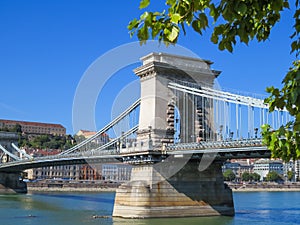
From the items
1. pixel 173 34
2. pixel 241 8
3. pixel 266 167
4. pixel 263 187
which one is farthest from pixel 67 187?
pixel 241 8

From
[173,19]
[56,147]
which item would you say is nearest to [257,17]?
[173,19]

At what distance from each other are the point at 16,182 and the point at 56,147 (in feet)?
211

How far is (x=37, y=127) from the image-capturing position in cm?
14812

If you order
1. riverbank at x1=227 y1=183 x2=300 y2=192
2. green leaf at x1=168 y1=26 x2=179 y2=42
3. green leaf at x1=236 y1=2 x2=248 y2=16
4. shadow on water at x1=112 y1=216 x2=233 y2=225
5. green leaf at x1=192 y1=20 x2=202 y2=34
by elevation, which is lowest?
riverbank at x1=227 y1=183 x2=300 y2=192

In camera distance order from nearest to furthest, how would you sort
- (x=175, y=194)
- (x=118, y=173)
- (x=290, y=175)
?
(x=175, y=194) → (x=118, y=173) → (x=290, y=175)

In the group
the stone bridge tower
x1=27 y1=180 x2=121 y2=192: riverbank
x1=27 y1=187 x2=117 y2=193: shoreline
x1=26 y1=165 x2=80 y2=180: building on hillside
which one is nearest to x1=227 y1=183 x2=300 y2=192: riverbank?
x1=27 y1=180 x2=121 y2=192: riverbank

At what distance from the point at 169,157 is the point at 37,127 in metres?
125

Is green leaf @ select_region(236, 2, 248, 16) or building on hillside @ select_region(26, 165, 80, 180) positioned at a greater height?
green leaf @ select_region(236, 2, 248, 16)

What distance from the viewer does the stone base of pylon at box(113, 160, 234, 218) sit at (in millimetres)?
26766

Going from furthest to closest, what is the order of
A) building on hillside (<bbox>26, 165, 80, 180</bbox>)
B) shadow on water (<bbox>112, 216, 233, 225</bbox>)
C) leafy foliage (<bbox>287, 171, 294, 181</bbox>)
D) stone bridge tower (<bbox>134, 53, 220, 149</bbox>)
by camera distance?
1. leafy foliage (<bbox>287, 171, 294, 181</bbox>)
2. building on hillside (<bbox>26, 165, 80, 180</bbox>)
3. stone bridge tower (<bbox>134, 53, 220, 149</bbox>)
4. shadow on water (<bbox>112, 216, 233, 225</bbox>)

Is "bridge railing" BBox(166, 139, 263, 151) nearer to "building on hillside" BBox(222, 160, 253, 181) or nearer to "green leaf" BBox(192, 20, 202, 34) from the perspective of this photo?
"green leaf" BBox(192, 20, 202, 34)

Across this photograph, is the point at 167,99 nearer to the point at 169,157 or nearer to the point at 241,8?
the point at 169,157

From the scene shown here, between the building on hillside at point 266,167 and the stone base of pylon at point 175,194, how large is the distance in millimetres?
102816

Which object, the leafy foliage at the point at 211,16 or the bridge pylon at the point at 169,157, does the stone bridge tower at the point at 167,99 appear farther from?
the leafy foliage at the point at 211,16
